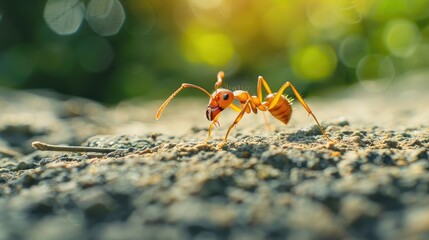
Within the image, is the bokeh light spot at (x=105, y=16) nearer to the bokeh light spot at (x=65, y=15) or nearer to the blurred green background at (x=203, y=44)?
the blurred green background at (x=203, y=44)

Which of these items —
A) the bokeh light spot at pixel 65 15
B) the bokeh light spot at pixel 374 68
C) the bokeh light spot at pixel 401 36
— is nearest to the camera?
the bokeh light spot at pixel 401 36

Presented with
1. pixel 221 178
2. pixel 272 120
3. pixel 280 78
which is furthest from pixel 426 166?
pixel 280 78

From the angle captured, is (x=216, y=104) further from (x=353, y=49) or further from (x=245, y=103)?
(x=353, y=49)

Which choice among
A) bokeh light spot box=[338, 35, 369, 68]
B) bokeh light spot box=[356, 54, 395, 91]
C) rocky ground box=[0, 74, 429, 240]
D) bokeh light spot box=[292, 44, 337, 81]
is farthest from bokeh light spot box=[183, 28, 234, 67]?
rocky ground box=[0, 74, 429, 240]

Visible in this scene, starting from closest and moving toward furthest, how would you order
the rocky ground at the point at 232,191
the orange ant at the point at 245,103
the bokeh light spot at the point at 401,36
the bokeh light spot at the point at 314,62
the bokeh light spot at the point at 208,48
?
the rocky ground at the point at 232,191 → the orange ant at the point at 245,103 → the bokeh light spot at the point at 314,62 → the bokeh light spot at the point at 401,36 → the bokeh light spot at the point at 208,48

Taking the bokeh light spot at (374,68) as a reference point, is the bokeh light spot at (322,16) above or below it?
above

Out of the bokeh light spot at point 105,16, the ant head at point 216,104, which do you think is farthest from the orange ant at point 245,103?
the bokeh light spot at point 105,16

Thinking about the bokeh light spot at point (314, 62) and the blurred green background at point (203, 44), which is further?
the blurred green background at point (203, 44)
